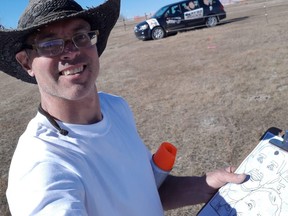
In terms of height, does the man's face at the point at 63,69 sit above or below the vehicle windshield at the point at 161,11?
above

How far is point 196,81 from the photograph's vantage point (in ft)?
23.0

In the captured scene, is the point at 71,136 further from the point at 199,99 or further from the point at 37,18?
the point at 199,99

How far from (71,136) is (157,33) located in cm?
1452

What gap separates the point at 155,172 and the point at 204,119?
337cm

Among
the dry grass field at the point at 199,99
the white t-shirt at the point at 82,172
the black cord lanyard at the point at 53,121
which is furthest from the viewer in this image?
the dry grass field at the point at 199,99

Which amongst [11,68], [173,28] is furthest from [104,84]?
[173,28]

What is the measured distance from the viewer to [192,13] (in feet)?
52.3

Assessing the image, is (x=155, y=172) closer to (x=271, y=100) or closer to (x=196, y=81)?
(x=271, y=100)

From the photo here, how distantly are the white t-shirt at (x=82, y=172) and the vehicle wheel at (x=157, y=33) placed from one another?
14103 mm

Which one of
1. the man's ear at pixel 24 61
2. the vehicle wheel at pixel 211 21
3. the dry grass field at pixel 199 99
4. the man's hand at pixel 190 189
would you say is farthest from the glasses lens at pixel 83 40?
the vehicle wheel at pixel 211 21

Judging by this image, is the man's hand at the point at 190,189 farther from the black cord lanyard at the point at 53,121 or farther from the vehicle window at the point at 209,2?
the vehicle window at the point at 209,2

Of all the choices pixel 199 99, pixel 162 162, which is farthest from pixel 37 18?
pixel 199 99

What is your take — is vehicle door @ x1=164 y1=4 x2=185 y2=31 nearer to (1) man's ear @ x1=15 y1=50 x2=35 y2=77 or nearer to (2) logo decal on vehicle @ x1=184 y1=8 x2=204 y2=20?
(2) logo decal on vehicle @ x1=184 y1=8 x2=204 y2=20

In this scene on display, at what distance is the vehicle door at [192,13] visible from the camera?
15.9 m
